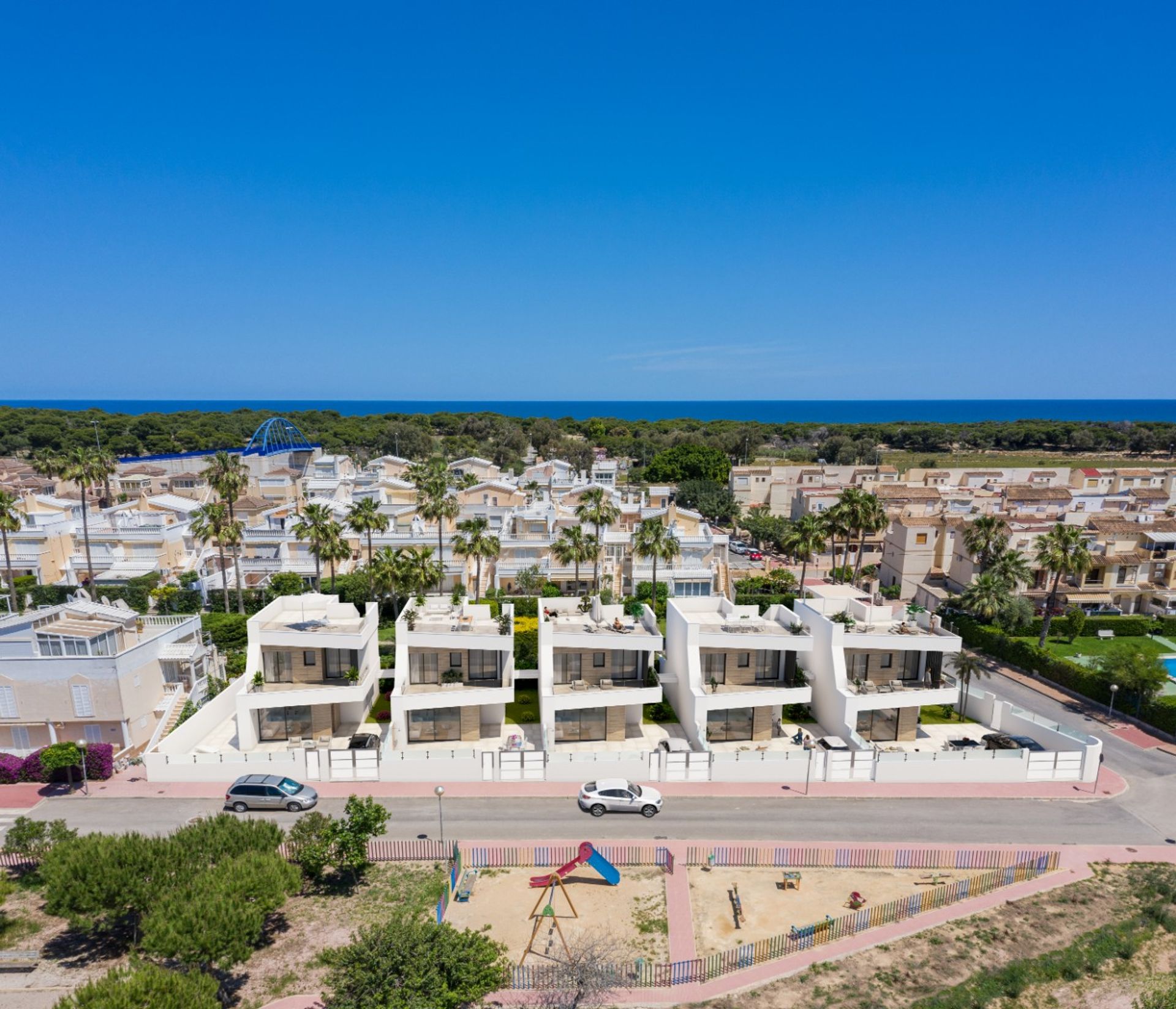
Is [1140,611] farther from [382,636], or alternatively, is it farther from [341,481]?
[341,481]

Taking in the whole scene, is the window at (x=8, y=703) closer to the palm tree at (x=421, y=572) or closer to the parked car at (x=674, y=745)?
the palm tree at (x=421, y=572)

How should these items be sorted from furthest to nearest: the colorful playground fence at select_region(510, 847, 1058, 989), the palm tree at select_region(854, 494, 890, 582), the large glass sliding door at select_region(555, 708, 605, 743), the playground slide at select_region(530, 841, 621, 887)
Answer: the palm tree at select_region(854, 494, 890, 582), the large glass sliding door at select_region(555, 708, 605, 743), the playground slide at select_region(530, 841, 621, 887), the colorful playground fence at select_region(510, 847, 1058, 989)

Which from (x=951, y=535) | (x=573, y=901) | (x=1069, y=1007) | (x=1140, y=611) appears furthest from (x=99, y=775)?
(x=1140, y=611)

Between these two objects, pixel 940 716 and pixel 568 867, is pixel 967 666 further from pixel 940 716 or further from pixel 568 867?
pixel 568 867

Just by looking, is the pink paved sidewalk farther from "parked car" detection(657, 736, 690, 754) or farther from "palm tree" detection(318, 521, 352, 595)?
"palm tree" detection(318, 521, 352, 595)

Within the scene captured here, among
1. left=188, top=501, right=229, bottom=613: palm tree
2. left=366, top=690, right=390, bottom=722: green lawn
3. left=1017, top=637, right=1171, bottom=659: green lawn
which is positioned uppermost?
left=188, top=501, right=229, bottom=613: palm tree

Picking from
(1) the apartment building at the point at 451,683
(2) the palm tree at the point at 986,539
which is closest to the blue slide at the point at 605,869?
(1) the apartment building at the point at 451,683

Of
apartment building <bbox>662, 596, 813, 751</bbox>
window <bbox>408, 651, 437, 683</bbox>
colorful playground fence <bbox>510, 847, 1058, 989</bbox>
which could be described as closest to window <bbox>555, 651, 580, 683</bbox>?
apartment building <bbox>662, 596, 813, 751</bbox>
